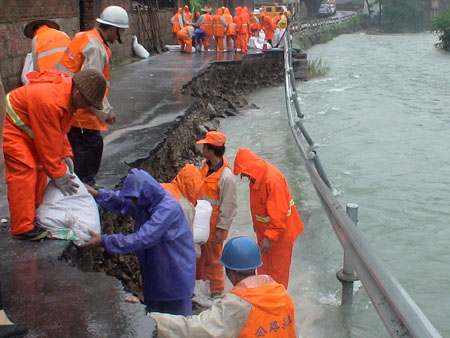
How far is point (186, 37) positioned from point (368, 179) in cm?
1082

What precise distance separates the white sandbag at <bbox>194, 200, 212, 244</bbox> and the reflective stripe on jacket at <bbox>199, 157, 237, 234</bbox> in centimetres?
18

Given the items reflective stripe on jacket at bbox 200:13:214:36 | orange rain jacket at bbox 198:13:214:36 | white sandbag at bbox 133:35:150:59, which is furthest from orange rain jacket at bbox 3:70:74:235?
reflective stripe on jacket at bbox 200:13:214:36

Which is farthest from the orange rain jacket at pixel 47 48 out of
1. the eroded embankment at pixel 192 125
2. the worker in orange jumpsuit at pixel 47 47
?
the eroded embankment at pixel 192 125

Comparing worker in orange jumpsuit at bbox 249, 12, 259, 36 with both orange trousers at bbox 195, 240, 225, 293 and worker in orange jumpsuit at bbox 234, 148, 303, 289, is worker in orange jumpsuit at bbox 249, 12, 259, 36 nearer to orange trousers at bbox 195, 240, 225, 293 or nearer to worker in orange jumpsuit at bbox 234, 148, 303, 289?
orange trousers at bbox 195, 240, 225, 293

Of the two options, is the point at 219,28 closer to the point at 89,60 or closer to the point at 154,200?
the point at 89,60

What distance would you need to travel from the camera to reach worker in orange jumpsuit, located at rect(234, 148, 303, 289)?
4.35 meters

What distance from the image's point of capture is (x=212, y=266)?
501 centimetres

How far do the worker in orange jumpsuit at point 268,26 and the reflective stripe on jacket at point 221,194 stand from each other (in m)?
19.2

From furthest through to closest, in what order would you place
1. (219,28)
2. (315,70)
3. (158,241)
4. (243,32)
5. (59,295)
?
(315,70) < (243,32) < (219,28) < (158,241) < (59,295)

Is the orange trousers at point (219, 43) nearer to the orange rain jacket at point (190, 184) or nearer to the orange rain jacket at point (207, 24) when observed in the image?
the orange rain jacket at point (207, 24)

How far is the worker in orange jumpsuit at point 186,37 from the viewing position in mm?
18734

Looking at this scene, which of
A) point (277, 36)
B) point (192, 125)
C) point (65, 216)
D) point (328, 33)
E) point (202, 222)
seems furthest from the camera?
point (328, 33)

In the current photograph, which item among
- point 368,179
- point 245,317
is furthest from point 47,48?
point 368,179

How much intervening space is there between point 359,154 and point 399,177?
170 cm
